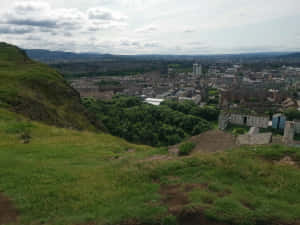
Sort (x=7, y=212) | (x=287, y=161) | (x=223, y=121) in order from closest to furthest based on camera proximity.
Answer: (x=7, y=212) < (x=287, y=161) < (x=223, y=121)

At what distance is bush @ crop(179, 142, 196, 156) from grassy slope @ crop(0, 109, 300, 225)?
0.87m

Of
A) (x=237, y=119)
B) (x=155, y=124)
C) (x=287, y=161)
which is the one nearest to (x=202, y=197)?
(x=287, y=161)

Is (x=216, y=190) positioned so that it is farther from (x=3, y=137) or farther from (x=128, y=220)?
(x=3, y=137)

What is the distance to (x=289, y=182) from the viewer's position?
5.73 meters

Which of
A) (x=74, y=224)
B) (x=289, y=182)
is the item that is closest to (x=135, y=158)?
(x=74, y=224)

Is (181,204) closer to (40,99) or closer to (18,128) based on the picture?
(18,128)

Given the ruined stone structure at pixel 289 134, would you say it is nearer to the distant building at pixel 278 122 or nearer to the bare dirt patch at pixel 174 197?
the bare dirt patch at pixel 174 197

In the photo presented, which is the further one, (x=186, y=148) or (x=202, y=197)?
(x=186, y=148)

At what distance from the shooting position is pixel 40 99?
69.4ft

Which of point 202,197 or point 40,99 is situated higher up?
point 40,99

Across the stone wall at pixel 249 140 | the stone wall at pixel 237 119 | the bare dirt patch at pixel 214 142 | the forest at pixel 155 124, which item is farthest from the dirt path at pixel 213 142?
the stone wall at pixel 237 119

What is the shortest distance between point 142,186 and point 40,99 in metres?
18.4

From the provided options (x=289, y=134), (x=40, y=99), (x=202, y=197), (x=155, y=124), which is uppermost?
(x=40, y=99)

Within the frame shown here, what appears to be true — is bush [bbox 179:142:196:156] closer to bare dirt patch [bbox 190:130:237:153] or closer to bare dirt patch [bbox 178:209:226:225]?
bare dirt patch [bbox 190:130:237:153]
